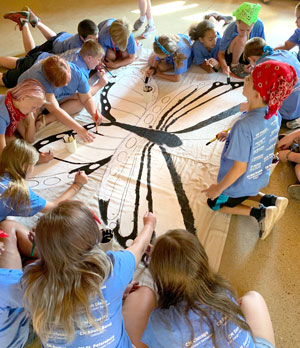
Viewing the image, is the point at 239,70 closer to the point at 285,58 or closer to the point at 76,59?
the point at 285,58

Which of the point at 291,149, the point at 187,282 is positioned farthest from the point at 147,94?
the point at 187,282

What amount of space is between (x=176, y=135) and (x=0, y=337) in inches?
67.2

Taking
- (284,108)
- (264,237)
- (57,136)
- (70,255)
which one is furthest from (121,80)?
(70,255)

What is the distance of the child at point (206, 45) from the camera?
285cm

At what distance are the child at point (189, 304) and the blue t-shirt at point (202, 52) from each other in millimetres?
2403

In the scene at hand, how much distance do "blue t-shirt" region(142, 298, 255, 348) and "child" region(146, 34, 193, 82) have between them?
2.31 metres

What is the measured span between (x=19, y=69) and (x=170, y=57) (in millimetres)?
1384

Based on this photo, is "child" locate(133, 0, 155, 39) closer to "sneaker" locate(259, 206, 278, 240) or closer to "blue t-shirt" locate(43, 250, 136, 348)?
"sneaker" locate(259, 206, 278, 240)

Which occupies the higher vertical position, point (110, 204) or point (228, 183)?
point (228, 183)

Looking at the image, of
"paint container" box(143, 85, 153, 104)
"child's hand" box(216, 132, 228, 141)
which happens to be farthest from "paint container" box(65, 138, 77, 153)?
"child's hand" box(216, 132, 228, 141)

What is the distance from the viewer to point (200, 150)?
221cm

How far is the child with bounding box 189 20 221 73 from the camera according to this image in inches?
112

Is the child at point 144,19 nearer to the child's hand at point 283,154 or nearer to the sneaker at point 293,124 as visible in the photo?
the sneaker at point 293,124

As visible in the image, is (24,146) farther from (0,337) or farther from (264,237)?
(264,237)
